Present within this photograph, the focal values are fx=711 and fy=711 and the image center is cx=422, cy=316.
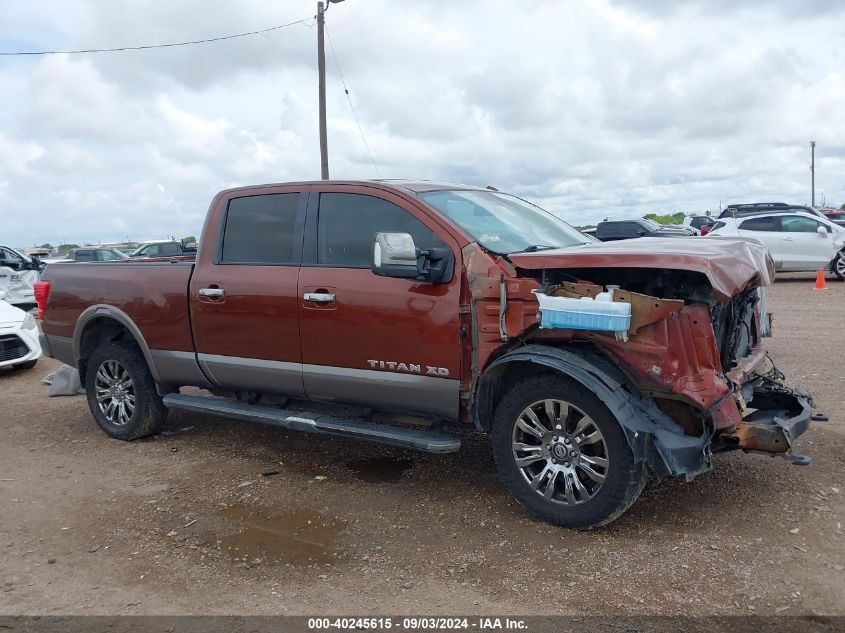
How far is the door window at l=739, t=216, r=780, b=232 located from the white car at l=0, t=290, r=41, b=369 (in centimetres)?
1508

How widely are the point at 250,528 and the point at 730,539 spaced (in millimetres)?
2661

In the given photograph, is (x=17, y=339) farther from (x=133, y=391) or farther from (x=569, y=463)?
(x=569, y=463)

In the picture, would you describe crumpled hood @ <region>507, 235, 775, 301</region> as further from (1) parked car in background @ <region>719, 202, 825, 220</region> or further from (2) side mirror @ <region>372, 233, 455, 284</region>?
(1) parked car in background @ <region>719, 202, 825, 220</region>

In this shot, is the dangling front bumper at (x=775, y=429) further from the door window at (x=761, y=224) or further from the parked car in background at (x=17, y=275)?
the parked car in background at (x=17, y=275)

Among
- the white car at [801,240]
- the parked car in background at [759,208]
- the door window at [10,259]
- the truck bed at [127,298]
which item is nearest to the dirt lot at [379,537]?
the truck bed at [127,298]

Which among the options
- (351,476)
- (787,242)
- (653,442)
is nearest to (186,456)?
(351,476)

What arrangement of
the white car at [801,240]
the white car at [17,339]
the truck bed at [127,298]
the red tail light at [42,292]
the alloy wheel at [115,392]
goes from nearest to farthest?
1. the truck bed at [127,298]
2. the alloy wheel at [115,392]
3. the red tail light at [42,292]
4. the white car at [17,339]
5. the white car at [801,240]

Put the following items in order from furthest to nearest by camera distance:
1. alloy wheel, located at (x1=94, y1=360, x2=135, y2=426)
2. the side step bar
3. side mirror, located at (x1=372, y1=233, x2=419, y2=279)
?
alloy wheel, located at (x1=94, y1=360, x2=135, y2=426) → the side step bar → side mirror, located at (x1=372, y1=233, x2=419, y2=279)

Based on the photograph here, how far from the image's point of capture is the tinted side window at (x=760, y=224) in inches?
659

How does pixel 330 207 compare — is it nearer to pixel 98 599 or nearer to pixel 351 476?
pixel 351 476

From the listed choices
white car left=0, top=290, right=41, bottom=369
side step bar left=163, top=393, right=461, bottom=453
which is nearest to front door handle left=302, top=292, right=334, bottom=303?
side step bar left=163, top=393, right=461, bottom=453

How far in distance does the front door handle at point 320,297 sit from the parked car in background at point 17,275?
12969 millimetres

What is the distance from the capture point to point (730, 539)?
372 centimetres

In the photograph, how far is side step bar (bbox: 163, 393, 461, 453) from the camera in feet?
13.6
